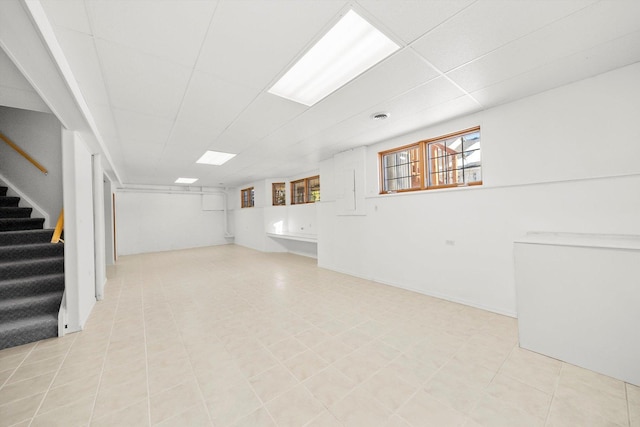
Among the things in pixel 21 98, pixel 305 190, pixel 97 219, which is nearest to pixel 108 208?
pixel 97 219

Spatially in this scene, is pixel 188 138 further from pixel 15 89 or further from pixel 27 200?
pixel 27 200

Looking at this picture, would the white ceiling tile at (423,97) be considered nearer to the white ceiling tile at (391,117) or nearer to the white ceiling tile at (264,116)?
the white ceiling tile at (391,117)

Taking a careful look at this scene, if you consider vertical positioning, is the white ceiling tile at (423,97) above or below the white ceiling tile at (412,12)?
above

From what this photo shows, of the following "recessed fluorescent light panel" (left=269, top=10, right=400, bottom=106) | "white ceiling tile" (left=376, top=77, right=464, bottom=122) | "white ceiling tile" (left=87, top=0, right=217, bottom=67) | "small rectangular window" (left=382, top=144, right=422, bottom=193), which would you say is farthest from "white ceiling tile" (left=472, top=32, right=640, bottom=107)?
"white ceiling tile" (left=87, top=0, right=217, bottom=67)

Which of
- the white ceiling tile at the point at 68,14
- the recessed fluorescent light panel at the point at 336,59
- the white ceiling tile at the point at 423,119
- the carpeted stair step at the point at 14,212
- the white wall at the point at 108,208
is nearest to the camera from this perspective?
the white ceiling tile at the point at 68,14

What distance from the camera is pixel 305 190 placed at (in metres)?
7.67

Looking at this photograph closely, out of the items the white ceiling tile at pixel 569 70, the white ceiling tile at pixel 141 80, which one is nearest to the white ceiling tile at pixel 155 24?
the white ceiling tile at pixel 141 80

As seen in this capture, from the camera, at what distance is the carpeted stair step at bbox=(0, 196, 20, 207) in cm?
398

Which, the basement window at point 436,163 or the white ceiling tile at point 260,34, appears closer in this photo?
the white ceiling tile at point 260,34

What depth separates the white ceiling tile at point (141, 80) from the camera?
6.17 ft

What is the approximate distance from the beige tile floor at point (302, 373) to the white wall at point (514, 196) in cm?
67

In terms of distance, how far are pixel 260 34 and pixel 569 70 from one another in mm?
2916

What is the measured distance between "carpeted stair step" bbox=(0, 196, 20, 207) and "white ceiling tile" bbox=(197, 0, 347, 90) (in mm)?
4820

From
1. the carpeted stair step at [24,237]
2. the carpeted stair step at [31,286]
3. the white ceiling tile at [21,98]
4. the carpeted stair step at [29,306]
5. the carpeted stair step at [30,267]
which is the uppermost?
the white ceiling tile at [21,98]
